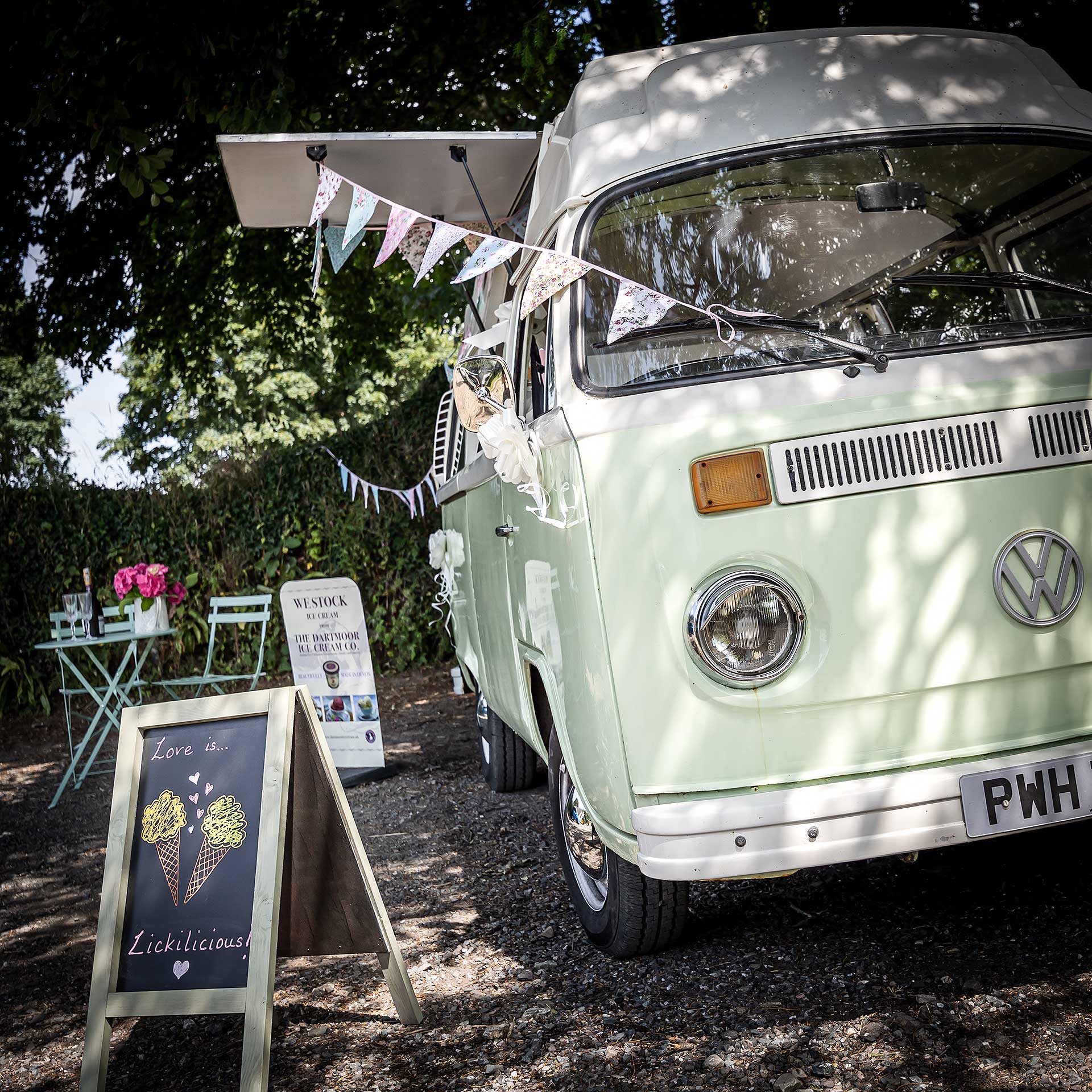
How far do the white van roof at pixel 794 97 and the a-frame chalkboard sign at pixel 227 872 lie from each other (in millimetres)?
1819

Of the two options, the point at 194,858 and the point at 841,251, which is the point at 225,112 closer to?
the point at 841,251

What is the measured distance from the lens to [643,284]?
2.89 metres

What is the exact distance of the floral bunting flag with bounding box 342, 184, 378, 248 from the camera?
12.6ft

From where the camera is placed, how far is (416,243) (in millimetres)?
4387

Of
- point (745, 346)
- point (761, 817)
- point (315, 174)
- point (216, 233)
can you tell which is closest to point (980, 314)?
point (745, 346)

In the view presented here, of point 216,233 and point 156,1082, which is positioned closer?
point 156,1082

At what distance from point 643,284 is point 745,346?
350mm

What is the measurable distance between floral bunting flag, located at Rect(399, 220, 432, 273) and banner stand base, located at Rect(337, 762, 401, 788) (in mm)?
3456

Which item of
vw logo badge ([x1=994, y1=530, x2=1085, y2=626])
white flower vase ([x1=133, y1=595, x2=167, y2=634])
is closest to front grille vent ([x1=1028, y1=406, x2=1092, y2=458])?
vw logo badge ([x1=994, y1=530, x2=1085, y2=626])

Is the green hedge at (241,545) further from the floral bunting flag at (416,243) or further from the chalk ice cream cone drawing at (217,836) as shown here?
the chalk ice cream cone drawing at (217,836)

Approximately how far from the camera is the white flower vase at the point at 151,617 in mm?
7336

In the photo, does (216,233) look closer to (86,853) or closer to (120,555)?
(120,555)

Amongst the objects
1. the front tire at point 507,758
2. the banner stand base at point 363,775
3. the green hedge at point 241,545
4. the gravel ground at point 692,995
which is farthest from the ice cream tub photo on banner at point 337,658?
the green hedge at point 241,545

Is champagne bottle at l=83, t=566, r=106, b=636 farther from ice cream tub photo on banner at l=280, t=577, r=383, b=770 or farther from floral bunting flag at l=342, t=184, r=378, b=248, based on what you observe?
floral bunting flag at l=342, t=184, r=378, b=248
